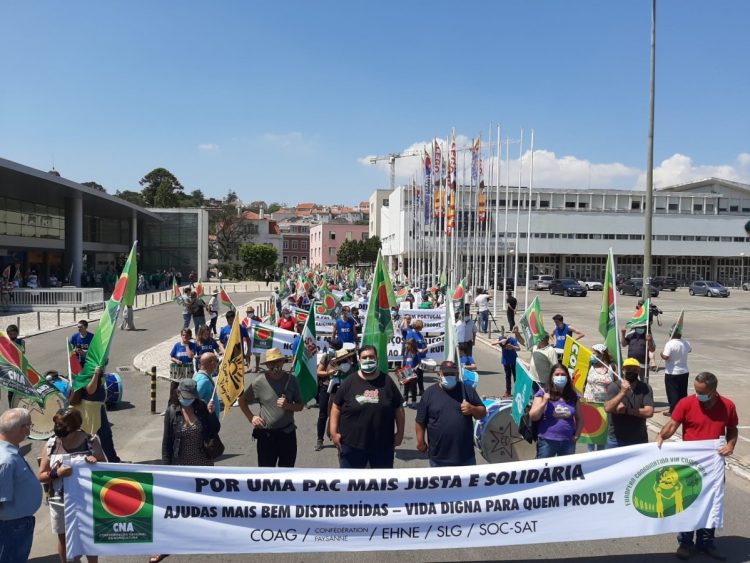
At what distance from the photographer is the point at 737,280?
80.3 m

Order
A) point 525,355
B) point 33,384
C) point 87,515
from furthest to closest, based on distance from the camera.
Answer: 1. point 525,355
2. point 33,384
3. point 87,515

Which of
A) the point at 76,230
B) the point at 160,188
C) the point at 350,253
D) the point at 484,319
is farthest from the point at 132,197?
the point at 484,319

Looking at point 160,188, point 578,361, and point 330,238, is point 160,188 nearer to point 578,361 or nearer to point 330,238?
point 330,238

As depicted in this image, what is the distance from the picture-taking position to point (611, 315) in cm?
1009

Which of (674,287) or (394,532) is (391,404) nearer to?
(394,532)

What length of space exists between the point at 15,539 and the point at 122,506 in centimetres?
87

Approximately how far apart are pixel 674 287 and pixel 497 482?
202ft

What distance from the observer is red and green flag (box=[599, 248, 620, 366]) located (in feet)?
31.9

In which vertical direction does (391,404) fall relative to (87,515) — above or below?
above

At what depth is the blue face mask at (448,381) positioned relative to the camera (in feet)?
19.8

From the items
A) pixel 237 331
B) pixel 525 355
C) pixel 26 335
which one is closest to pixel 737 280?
pixel 525 355

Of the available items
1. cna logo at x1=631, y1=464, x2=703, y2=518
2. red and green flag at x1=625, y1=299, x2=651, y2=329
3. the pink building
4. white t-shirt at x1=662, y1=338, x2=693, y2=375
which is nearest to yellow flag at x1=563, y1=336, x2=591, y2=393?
white t-shirt at x1=662, y1=338, x2=693, y2=375

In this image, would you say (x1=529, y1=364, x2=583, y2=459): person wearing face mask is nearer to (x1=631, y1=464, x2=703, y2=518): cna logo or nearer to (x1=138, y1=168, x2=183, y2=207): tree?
(x1=631, y1=464, x2=703, y2=518): cna logo

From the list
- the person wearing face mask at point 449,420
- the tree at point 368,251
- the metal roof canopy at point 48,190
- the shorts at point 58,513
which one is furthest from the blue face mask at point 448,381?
the tree at point 368,251
